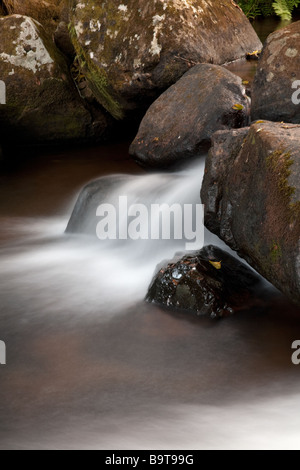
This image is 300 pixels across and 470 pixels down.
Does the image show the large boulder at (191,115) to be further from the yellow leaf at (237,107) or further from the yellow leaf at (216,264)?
the yellow leaf at (216,264)

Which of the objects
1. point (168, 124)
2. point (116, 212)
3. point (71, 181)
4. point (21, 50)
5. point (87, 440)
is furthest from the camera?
point (21, 50)

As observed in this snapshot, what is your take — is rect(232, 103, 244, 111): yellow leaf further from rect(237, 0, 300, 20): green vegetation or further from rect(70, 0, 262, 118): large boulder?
rect(237, 0, 300, 20): green vegetation

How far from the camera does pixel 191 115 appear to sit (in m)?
6.20

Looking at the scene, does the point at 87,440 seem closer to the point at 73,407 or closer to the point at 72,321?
the point at 73,407

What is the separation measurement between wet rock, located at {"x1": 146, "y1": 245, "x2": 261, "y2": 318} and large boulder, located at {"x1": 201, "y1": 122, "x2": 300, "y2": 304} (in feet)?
0.75

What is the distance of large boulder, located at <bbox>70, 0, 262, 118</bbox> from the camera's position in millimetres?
7031

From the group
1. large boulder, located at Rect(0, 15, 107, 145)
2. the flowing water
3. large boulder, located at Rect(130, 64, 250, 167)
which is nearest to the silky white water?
the flowing water

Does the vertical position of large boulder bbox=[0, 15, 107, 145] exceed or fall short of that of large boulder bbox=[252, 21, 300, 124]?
it exceeds it

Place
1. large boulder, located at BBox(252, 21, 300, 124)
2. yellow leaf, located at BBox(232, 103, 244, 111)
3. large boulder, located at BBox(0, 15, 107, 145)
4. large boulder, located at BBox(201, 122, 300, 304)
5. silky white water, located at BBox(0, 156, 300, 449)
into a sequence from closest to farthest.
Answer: silky white water, located at BBox(0, 156, 300, 449)
large boulder, located at BBox(201, 122, 300, 304)
large boulder, located at BBox(252, 21, 300, 124)
yellow leaf, located at BBox(232, 103, 244, 111)
large boulder, located at BBox(0, 15, 107, 145)

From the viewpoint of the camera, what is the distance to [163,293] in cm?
420

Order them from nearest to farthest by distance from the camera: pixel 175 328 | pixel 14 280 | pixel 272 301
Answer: pixel 175 328, pixel 272 301, pixel 14 280

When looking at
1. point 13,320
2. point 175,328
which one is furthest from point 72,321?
point 175,328

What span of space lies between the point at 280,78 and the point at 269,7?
1127cm

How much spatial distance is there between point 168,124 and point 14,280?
2503mm
